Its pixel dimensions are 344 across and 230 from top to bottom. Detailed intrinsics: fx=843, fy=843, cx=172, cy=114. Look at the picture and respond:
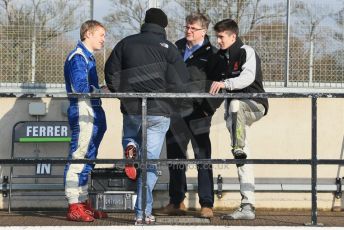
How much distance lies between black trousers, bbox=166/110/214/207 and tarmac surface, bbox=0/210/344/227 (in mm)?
234

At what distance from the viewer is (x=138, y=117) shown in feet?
25.3

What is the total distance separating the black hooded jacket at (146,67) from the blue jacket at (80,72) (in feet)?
0.63

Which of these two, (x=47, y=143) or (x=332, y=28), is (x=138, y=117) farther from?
(x=332, y=28)

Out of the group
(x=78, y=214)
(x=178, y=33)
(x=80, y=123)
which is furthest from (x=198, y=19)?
(x=78, y=214)

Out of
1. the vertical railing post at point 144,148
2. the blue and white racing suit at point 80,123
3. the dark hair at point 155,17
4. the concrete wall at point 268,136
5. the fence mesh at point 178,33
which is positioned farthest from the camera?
the fence mesh at point 178,33

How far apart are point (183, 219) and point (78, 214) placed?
0.97 meters

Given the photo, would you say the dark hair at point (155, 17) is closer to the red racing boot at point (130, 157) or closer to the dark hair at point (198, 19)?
the dark hair at point (198, 19)

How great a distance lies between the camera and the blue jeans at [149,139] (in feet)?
24.6

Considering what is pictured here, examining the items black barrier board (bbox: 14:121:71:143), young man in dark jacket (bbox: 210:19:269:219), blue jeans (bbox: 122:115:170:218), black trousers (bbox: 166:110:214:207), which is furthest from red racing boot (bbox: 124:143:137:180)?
black barrier board (bbox: 14:121:71:143)

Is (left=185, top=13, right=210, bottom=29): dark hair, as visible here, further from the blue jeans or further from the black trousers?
the blue jeans

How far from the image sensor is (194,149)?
335 inches

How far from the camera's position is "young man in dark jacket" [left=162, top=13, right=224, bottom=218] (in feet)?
27.3

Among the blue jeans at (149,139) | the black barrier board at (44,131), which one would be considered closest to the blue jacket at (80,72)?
the blue jeans at (149,139)

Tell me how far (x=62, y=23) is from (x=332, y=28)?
3.05 meters
